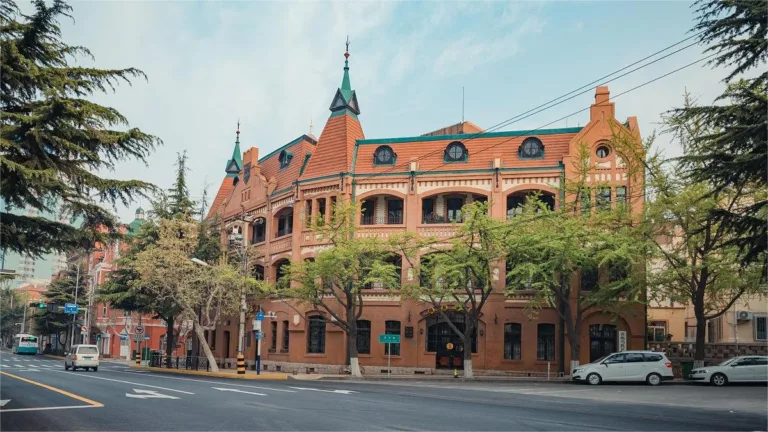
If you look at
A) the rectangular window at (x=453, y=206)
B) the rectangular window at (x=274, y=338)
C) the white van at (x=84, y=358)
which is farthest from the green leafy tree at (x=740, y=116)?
the white van at (x=84, y=358)

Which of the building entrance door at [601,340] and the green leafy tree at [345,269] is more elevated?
the green leafy tree at [345,269]

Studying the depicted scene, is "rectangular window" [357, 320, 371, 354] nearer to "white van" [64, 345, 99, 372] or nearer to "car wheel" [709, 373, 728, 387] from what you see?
"white van" [64, 345, 99, 372]

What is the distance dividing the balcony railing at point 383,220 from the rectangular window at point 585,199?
34.7ft

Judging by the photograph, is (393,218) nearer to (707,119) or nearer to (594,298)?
(594,298)

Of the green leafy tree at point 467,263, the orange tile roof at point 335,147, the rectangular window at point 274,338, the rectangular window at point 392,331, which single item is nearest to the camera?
the green leafy tree at point 467,263

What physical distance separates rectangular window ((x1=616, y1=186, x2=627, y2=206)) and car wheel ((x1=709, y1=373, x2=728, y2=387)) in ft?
29.1

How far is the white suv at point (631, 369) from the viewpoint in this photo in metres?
28.8

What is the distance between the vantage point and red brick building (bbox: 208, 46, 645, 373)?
36938 millimetres

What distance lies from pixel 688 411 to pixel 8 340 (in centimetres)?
13813

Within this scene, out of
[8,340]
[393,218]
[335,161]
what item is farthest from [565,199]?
[8,340]

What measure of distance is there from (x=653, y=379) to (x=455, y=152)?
661 inches

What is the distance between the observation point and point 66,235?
16906mm

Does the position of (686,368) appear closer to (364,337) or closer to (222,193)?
(364,337)

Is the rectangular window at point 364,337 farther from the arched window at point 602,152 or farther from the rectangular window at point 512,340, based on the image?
the arched window at point 602,152
